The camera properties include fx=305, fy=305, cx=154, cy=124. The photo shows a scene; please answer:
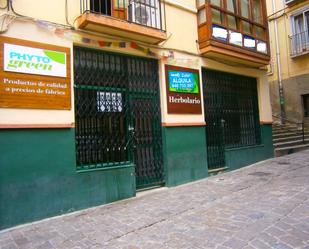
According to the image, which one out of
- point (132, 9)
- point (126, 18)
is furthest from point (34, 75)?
point (132, 9)

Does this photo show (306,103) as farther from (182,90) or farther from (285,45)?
(182,90)

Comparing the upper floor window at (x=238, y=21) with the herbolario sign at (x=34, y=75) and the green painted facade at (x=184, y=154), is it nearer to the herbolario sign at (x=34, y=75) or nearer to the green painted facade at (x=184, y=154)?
the green painted facade at (x=184, y=154)

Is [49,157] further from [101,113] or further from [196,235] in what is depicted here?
[196,235]

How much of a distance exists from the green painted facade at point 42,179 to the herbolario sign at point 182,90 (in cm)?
Result: 260

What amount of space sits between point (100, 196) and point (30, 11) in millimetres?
3902

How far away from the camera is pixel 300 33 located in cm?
1473

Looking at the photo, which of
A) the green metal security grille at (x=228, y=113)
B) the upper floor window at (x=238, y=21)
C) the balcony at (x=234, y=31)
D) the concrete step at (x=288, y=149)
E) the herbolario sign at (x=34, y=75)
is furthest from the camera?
the concrete step at (x=288, y=149)

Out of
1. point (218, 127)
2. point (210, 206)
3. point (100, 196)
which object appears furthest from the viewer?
point (218, 127)

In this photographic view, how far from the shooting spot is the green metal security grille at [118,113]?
645cm

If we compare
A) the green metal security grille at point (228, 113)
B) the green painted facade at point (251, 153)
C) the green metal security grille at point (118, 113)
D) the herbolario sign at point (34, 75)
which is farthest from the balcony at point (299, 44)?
the herbolario sign at point (34, 75)

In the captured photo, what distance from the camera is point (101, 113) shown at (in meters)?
6.68

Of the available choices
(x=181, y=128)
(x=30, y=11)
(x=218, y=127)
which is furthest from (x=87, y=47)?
(x=218, y=127)

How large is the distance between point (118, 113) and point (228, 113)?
167 inches

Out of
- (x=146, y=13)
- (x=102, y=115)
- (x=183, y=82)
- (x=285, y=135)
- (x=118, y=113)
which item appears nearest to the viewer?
(x=102, y=115)
